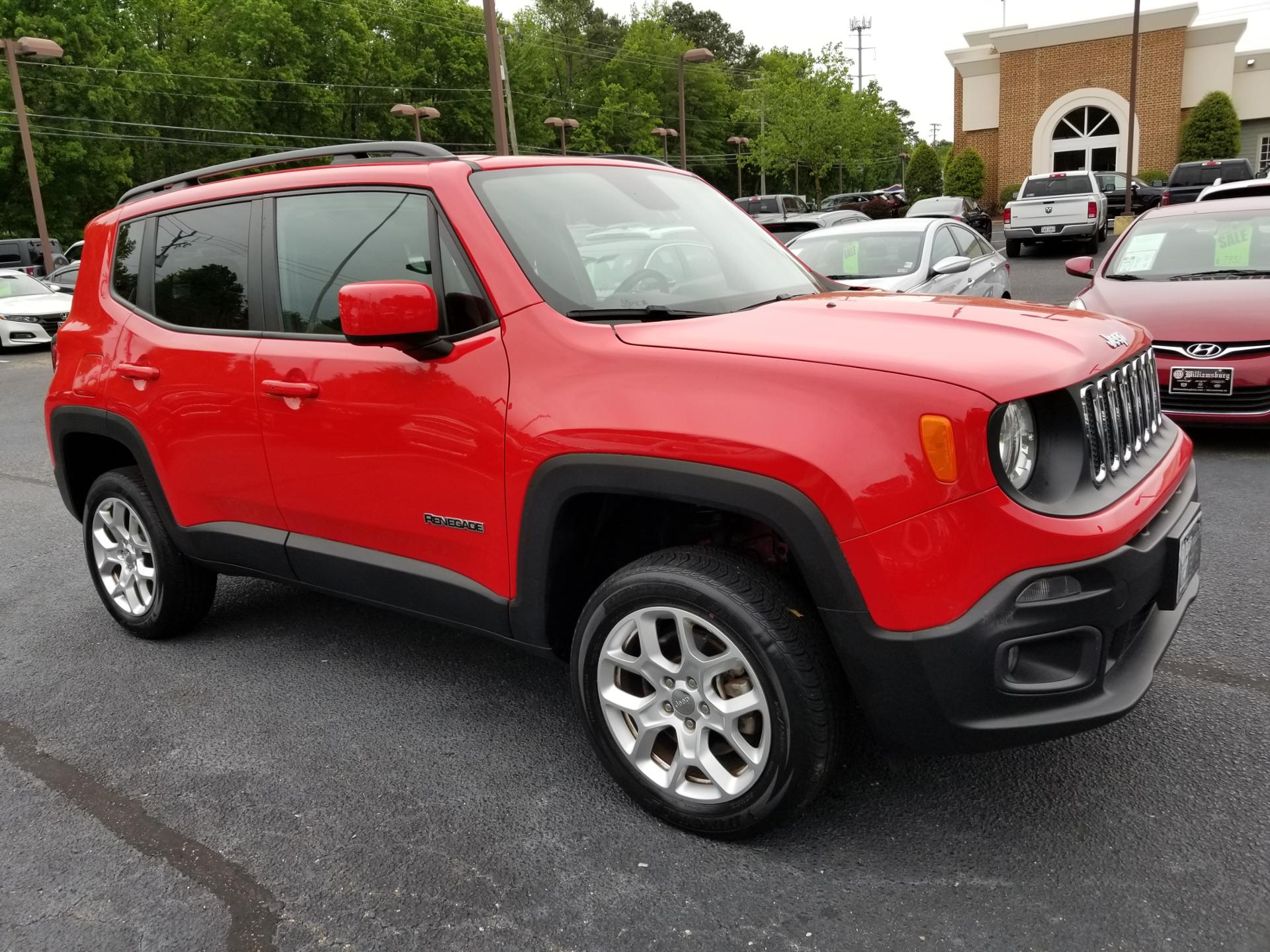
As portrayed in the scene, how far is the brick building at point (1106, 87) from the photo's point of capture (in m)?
40.2

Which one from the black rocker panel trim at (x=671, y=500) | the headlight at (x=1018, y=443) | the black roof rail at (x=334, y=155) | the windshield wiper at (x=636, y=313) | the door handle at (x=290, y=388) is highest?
the black roof rail at (x=334, y=155)

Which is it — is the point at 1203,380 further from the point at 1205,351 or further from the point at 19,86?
the point at 19,86

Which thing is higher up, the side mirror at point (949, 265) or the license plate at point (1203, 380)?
the side mirror at point (949, 265)

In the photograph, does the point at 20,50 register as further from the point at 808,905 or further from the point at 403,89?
the point at 403,89

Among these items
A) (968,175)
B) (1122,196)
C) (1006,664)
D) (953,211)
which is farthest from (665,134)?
(1006,664)

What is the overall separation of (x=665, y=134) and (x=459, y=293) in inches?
2250

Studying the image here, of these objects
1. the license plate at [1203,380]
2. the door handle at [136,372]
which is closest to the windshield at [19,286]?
the door handle at [136,372]

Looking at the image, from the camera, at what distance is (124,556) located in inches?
172

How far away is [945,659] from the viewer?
2.30m

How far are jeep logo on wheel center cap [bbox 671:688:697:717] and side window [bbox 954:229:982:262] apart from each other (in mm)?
8157

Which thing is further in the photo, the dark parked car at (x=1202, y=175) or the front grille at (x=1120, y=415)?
the dark parked car at (x=1202, y=175)

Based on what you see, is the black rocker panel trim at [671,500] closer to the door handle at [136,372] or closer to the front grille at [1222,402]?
the door handle at [136,372]

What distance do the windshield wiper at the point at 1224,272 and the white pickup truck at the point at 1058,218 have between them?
658 inches

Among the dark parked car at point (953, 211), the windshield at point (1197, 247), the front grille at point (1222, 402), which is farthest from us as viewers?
the dark parked car at point (953, 211)
